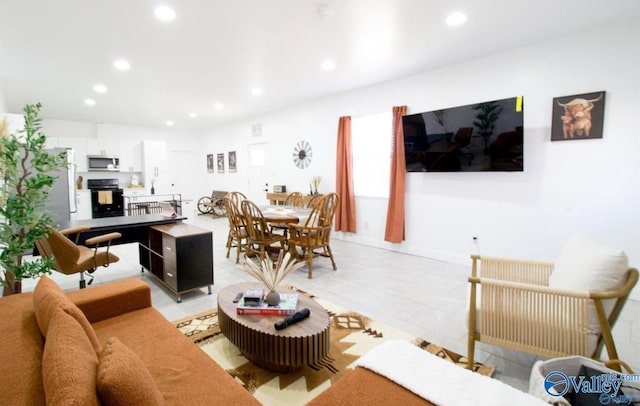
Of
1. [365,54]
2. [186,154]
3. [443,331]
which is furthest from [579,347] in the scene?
[186,154]

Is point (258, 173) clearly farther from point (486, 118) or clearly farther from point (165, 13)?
point (486, 118)

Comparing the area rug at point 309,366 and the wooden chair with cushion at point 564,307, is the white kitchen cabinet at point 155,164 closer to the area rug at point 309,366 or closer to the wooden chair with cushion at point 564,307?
the area rug at point 309,366

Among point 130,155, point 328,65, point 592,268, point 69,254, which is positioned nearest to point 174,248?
point 69,254

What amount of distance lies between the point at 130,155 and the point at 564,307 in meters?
9.93

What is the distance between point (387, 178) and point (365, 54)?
207 centimetres

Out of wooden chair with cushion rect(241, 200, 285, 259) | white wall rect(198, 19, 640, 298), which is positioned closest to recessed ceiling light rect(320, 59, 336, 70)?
white wall rect(198, 19, 640, 298)

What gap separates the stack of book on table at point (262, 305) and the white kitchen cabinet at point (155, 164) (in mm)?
8137

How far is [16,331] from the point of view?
1.33m

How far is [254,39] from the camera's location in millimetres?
3336

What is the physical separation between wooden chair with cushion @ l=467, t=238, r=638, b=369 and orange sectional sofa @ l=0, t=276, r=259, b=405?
1500 millimetres

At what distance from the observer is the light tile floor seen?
219 centimetres

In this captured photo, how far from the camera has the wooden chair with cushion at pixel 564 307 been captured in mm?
1579

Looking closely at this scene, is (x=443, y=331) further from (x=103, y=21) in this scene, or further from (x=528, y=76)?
(x=103, y=21)

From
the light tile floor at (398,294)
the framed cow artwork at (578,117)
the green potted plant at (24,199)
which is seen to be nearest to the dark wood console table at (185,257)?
the light tile floor at (398,294)
